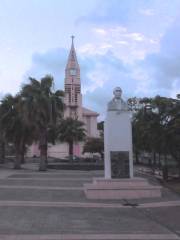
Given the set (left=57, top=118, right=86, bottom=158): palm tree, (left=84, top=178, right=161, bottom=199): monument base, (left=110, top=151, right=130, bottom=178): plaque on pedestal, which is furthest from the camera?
(left=57, top=118, right=86, bottom=158): palm tree

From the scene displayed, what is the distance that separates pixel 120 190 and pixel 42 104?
82.6ft

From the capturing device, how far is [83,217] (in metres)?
16.0

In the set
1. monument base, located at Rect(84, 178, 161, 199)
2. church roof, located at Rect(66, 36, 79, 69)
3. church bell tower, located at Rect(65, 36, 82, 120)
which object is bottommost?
monument base, located at Rect(84, 178, 161, 199)

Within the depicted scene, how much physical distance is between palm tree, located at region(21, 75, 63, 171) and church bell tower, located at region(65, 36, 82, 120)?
8137 cm

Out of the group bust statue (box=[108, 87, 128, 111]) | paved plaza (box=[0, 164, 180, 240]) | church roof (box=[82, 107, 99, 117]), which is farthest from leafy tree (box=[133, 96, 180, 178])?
church roof (box=[82, 107, 99, 117])

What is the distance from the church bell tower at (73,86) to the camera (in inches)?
5162

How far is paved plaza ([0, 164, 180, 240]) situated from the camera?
41.4 ft

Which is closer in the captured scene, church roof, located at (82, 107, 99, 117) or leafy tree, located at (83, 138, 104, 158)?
leafy tree, located at (83, 138, 104, 158)

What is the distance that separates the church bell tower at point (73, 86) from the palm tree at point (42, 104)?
81.4 meters

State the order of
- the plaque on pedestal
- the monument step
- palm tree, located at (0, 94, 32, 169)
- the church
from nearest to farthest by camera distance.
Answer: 1. the monument step
2. the plaque on pedestal
3. palm tree, located at (0, 94, 32, 169)
4. the church

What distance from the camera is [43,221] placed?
588 inches

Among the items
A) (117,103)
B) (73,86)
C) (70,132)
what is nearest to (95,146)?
(73,86)

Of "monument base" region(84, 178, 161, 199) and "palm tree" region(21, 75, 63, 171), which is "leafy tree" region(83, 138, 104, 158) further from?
"monument base" region(84, 178, 161, 199)

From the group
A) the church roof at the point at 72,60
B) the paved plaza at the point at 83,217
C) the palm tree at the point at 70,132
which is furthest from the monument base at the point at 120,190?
the church roof at the point at 72,60
